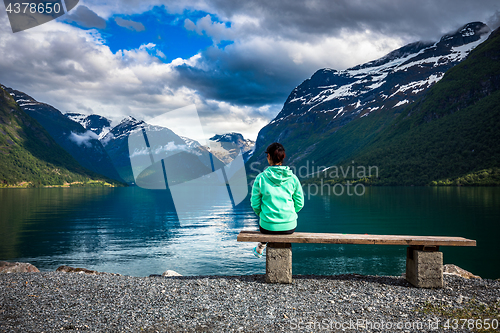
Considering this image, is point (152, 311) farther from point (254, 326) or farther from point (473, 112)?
point (473, 112)

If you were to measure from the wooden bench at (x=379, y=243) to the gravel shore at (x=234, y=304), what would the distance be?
31cm

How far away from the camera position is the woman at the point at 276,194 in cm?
833

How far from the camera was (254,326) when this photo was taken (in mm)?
6121

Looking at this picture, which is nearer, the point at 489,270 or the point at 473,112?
the point at 489,270

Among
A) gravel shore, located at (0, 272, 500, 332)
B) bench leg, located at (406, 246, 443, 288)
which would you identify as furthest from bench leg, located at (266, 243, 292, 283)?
bench leg, located at (406, 246, 443, 288)

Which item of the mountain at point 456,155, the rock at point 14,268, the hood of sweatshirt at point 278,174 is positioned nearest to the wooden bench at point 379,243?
the hood of sweatshirt at point 278,174

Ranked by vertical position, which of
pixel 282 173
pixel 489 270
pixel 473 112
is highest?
pixel 473 112

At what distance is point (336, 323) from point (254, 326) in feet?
5.19

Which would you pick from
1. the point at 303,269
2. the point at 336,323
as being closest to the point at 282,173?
the point at 336,323

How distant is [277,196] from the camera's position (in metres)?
8.35

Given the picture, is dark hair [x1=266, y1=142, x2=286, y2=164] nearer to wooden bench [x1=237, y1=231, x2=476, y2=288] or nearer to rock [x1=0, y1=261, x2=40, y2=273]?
wooden bench [x1=237, y1=231, x2=476, y2=288]

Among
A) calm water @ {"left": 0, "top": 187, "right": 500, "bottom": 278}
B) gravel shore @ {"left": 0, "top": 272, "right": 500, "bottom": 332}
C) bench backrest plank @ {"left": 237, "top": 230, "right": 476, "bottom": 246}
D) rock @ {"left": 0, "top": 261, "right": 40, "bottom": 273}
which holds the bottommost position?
calm water @ {"left": 0, "top": 187, "right": 500, "bottom": 278}

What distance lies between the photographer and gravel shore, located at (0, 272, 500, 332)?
242 inches

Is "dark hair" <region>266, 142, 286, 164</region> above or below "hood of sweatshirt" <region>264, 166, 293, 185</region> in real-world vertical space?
above
